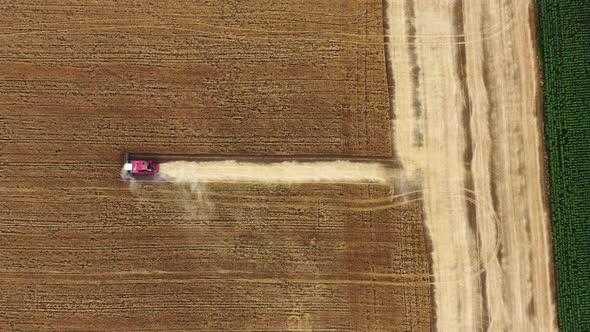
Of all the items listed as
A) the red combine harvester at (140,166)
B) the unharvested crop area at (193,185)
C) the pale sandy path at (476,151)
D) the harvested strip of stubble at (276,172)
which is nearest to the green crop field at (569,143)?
the pale sandy path at (476,151)

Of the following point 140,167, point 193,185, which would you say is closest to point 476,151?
point 193,185

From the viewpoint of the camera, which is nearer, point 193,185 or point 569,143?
point 569,143

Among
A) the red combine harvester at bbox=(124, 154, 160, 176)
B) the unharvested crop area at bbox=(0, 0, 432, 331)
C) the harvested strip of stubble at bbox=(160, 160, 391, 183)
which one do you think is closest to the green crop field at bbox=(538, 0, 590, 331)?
the unharvested crop area at bbox=(0, 0, 432, 331)

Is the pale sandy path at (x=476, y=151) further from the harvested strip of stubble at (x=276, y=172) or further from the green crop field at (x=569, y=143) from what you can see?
the harvested strip of stubble at (x=276, y=172)

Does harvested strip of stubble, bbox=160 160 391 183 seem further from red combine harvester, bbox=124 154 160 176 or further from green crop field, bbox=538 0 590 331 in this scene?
green crop field, bbox=538 0 590 331

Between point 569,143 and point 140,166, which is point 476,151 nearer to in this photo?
point 569,143

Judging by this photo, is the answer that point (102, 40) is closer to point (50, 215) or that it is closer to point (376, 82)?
point (50, 215)
